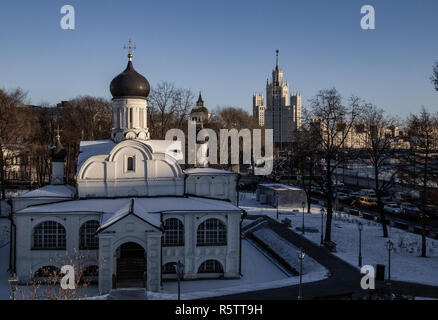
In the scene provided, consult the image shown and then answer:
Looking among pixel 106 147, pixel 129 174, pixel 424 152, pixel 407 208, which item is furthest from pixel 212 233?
pixel 407 208

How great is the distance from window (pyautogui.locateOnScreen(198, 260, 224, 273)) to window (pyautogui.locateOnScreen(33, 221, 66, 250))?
7.63 meters

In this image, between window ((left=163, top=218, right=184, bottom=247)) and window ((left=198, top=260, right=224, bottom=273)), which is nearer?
window ((left=163, top=218, right=184, bottom=247))

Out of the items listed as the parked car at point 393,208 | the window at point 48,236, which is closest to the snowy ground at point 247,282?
the window at point 48,236

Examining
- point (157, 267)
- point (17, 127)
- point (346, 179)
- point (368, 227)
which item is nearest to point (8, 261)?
point (157, 267)

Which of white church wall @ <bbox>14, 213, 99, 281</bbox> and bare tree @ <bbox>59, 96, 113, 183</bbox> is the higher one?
bare tree @ <bbox>59, 96, 113, 183</bbox>

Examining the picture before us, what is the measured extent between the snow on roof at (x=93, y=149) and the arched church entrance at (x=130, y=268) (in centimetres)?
703

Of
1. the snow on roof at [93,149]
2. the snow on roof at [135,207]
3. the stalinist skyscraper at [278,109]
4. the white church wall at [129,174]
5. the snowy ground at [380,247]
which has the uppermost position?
the stalinist skyscraper at [278,109]

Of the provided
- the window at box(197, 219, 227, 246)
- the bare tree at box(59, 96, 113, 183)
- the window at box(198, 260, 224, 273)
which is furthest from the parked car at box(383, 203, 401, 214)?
the bare tree at box(59, 96, 113, 183)

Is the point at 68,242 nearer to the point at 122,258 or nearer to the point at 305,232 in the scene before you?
the point at 122,258

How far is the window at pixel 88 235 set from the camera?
2142 centimetres

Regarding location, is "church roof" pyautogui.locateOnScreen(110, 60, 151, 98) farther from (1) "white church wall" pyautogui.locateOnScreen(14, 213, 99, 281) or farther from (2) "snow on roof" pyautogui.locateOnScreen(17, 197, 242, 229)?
(1) "white church wall" pyautogui.locateOnScreen(14, 213, 99, 281)

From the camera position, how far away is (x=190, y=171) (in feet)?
85.6

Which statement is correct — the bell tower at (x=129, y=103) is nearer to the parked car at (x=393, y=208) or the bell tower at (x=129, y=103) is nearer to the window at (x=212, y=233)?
the window at (x=212, y=233)

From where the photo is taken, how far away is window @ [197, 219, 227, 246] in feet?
72.4
